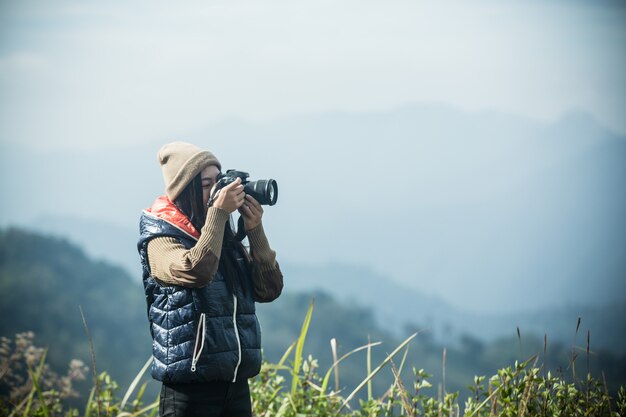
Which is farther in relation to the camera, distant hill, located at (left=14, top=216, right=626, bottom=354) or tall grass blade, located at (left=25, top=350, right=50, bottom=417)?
distant hill, located at (left=14, top=216, right=626, bottom=354)

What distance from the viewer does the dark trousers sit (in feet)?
7.44

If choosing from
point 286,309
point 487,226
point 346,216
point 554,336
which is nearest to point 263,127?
point 346,216

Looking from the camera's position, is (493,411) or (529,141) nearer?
(493,411)

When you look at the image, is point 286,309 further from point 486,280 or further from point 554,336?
point 486,280

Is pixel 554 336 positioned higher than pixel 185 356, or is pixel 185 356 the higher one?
pixel 185 356

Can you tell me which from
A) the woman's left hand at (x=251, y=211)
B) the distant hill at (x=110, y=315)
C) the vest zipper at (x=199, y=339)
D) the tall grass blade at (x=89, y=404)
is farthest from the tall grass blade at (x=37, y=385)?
the distant hill at (x=110, y=315)

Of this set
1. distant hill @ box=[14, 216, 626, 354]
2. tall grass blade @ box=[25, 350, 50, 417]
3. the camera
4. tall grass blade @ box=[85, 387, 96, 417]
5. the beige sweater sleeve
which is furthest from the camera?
distant hill @ box=[14, 216, 626, 354]

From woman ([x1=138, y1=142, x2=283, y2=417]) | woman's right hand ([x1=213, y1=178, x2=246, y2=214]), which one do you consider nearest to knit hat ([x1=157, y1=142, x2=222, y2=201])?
woman ([x1=138, y1=142, x2=283, y2=417])

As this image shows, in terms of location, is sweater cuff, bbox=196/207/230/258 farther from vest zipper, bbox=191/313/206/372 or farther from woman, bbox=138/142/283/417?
vest zipper, bbox=191/313/206/372

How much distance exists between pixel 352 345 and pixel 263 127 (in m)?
84.9

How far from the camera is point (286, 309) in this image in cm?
5147

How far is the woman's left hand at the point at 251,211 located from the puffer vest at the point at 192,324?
0.17 meters

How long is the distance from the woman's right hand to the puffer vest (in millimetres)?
139

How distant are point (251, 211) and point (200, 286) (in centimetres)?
34
